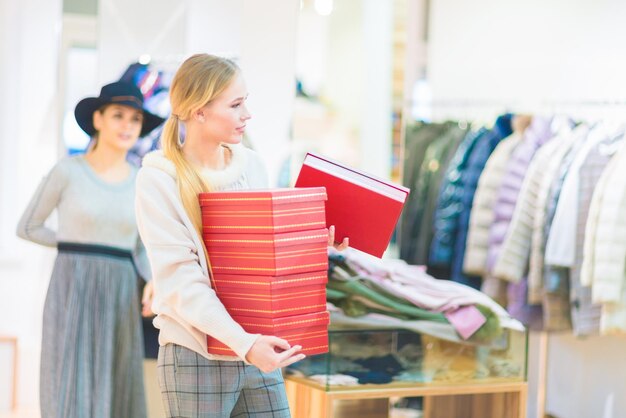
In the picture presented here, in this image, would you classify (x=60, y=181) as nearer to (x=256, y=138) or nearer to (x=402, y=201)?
(x=256, y=138)

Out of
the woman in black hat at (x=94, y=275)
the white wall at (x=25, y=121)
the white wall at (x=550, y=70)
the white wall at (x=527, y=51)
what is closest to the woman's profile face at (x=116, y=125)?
the woman in black hat at (x=94, y=275)

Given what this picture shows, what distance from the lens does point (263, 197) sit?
2.18 metres

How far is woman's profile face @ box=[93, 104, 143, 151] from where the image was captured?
373 centimetres

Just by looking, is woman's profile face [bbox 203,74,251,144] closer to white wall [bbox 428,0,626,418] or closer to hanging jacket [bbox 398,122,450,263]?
white wall [bbox 428,0,626,418]

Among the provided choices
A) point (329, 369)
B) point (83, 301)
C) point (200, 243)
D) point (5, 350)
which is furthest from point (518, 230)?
point (200, 243)

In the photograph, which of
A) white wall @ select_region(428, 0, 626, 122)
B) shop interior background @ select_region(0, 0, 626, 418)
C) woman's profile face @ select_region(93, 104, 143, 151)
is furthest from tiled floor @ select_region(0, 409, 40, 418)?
white wall @ select_region(428, 0, 626, 122)

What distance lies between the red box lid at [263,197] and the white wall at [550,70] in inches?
113

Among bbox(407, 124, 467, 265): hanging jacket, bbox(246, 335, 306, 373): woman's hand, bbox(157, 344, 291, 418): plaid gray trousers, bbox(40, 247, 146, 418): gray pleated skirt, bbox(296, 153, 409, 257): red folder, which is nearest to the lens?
bbox(246, 335, 306, 373): woman's hand

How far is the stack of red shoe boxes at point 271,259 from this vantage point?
219 cm

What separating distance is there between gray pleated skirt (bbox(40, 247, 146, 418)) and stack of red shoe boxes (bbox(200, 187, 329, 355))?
4.86 feet

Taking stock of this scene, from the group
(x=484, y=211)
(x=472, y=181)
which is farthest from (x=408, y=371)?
(x=472, y=181)

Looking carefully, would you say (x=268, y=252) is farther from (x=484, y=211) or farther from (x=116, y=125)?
Result: (x=484, y=211)

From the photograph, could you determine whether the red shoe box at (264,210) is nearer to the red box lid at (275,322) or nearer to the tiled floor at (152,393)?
the red box lid at (275,322)

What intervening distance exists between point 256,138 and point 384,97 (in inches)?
103
